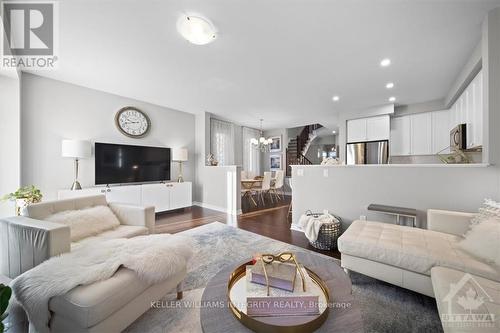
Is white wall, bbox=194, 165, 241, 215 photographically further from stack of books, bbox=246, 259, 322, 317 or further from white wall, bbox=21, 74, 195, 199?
stack of books, bbox=246, 259, 322, 317

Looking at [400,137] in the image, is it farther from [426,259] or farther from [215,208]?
[215,208]

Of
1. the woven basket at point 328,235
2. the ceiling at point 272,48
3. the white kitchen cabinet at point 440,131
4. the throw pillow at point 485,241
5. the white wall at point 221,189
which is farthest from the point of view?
the white wall at point 221,189

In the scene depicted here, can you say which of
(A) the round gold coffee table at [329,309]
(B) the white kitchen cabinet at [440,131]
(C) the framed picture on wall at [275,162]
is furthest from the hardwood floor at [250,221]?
(B) the white kitchen cabinet at [440,131]

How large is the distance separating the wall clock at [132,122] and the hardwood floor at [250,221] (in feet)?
6.33

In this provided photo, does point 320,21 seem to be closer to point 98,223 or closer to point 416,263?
point 416,263

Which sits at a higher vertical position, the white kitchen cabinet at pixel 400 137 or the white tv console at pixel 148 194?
the white kitchen cabinet at pixel 400 137

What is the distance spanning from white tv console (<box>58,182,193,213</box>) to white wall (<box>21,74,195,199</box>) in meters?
0.47

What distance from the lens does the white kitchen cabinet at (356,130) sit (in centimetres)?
501

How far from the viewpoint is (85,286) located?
1.07 meters

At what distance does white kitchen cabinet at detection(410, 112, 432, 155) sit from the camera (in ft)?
14.6

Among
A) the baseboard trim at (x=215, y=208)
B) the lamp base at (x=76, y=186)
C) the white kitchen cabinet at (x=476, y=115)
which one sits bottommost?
the baseboard trim at (x=215, y=208)

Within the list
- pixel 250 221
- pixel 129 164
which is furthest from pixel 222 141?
pixel 250 221

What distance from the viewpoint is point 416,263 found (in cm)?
145

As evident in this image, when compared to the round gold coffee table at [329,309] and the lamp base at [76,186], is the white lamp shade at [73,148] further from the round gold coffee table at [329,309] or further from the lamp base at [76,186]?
the round gold coffee table at [329,309]
